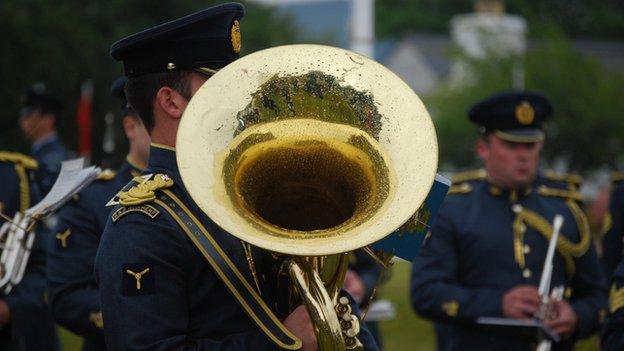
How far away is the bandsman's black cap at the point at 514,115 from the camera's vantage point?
7156mm

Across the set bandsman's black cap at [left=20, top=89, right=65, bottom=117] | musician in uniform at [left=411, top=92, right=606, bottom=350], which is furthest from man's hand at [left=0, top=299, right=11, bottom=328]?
bandsman's black cap at [left=20, top=89, right=65, bottom=117]

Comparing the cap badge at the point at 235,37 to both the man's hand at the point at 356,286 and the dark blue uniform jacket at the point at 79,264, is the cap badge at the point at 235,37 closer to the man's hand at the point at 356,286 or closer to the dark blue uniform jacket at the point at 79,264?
the dark blue uniform jacket at the point at 79,264

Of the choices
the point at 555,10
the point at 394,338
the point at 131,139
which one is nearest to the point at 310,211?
the point at 131,139

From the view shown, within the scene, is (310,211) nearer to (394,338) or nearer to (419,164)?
(419,164)

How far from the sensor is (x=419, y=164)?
357 centimetres

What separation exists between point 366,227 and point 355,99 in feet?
1.46

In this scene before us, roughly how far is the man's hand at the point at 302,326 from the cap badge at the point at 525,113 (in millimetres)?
3908

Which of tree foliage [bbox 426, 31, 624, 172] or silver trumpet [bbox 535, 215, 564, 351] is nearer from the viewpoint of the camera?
silver trumpet [bbox 535, 215, 564, 351]

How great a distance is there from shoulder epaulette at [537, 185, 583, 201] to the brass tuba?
360cm

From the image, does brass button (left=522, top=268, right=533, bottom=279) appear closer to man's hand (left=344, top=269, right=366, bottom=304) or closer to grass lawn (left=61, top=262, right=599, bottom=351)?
man's hand (left=344, top=269, right=366, bottom=304)

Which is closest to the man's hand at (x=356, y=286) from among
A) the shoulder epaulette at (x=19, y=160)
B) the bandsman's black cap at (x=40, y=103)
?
the shoulder epaulette at (x=19, y=160)

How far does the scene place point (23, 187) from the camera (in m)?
5.83

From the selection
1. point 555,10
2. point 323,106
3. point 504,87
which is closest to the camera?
point 323,106

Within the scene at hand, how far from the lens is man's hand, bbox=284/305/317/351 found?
3537 millimetres
